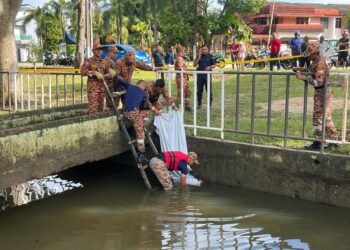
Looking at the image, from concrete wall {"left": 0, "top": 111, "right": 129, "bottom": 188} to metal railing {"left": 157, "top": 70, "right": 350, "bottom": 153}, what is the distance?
1357 millimetres

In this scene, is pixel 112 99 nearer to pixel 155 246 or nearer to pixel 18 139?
pixel 18 139

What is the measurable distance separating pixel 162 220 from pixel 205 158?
5.64ft

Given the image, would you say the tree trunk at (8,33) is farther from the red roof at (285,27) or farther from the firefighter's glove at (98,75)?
the red roof at (285,27)

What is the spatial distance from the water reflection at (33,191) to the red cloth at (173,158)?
151 cm

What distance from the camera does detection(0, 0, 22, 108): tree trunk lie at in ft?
39.1

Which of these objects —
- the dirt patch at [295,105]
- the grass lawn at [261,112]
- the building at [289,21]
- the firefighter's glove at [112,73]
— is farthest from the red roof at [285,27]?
the firefighter's glove at [112,73]

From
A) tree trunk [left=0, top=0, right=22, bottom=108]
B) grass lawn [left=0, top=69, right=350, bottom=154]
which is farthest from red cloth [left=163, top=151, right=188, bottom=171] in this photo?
tree trunk [left=0, top=0, right=22, bottom=108]

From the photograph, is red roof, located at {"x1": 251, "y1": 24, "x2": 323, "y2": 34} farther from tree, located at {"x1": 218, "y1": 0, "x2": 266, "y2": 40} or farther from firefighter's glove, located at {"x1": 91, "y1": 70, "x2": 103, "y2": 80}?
firefighter's glove, located at {"x1": 91, "y1": 70, "x2": 103, "y2": 80}

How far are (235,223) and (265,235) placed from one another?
0.48 m

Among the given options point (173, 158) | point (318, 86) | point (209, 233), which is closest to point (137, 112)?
point (173, 158)

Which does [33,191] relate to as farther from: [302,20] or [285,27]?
[302,20]

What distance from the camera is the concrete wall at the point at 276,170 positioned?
19.3ft

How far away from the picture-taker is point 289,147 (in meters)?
6.54

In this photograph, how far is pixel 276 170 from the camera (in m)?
6.38
